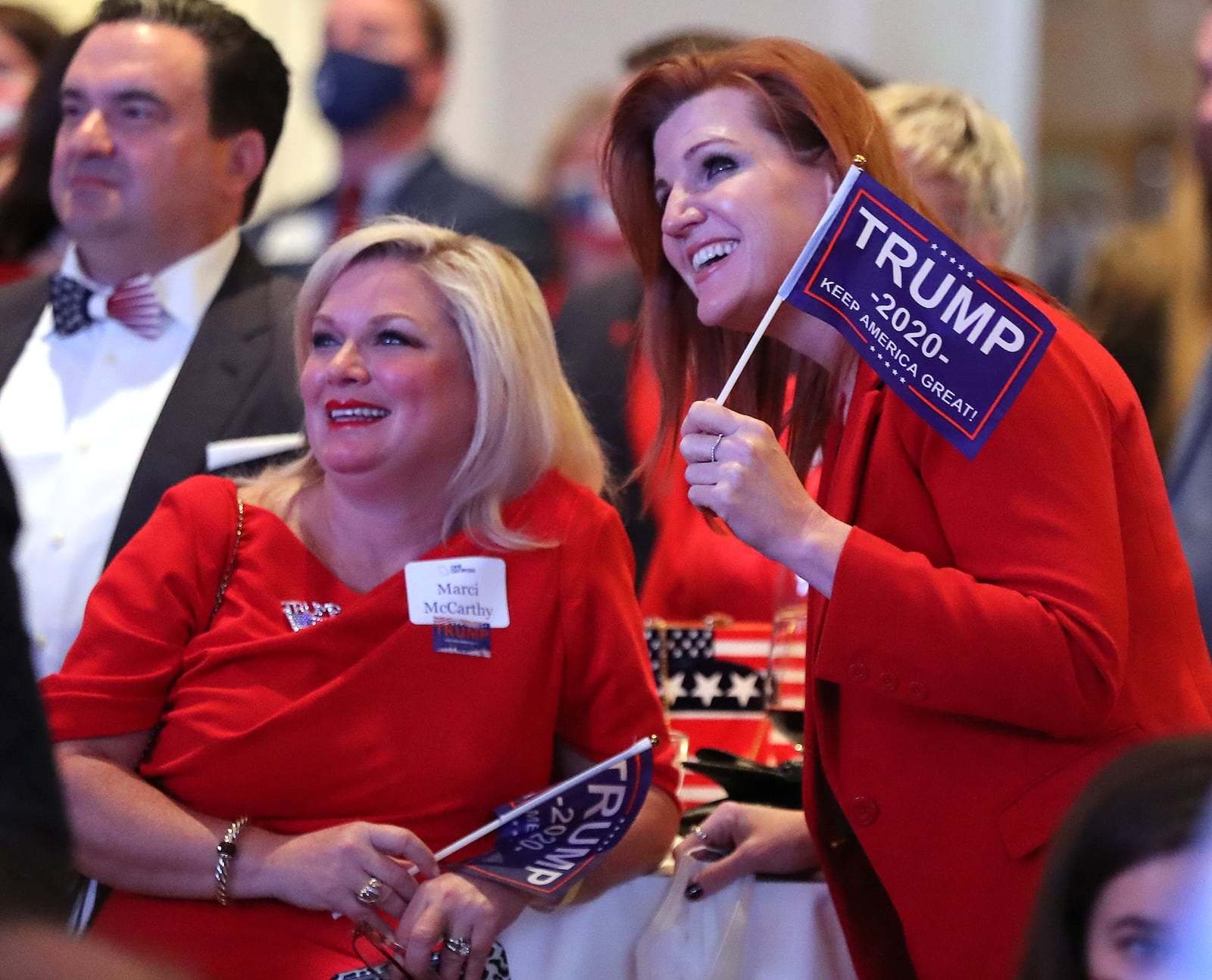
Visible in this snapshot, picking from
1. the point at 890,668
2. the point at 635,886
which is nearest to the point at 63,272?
the point at 635,886

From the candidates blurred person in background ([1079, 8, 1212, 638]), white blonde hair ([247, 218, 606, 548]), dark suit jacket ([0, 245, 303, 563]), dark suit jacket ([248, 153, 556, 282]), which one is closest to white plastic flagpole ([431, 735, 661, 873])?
white blonde hair ([247, 218, 606, 548])

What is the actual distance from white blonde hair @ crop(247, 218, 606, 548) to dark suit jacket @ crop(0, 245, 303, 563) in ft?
1.42

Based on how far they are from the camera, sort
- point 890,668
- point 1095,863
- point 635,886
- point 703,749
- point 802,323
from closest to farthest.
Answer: point 1095,863
point 890,668
point 802,323
point 635,886
point 703,749

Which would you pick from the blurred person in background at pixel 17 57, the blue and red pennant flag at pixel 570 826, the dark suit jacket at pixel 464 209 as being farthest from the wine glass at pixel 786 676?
the blurred person in background at pixel 17 57

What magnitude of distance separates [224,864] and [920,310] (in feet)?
3.86

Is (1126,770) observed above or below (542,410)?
below

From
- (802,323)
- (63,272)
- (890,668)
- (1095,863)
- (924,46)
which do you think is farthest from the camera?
(924,46)

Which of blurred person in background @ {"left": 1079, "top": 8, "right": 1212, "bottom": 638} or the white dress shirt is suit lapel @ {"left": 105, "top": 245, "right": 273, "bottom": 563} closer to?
the white dress shirt

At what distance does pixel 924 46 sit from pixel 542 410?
174 inches

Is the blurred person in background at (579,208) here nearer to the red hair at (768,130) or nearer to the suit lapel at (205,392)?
the suit lapel at (205,392)

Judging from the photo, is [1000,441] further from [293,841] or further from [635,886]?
[293,841]

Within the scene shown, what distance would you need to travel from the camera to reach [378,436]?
238 centimetres

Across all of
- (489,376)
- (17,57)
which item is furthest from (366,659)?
(17,57)

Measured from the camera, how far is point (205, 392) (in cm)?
302
